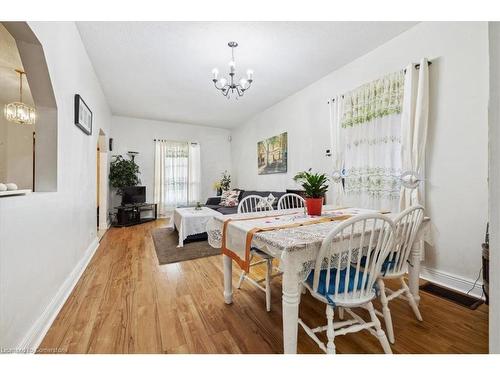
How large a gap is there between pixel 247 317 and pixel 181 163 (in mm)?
5190

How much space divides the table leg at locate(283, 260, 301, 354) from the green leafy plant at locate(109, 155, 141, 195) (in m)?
5.11

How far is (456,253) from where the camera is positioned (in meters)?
2.03

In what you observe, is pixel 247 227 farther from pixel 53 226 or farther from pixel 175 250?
pixel 175 250

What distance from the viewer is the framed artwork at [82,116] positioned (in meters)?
2.21

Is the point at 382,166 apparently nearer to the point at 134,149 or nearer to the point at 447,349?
Result: the point at 447,349

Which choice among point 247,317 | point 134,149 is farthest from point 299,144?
point 134,149

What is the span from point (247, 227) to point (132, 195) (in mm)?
4560

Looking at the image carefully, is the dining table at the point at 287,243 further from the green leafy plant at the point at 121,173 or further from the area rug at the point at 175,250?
the green leafy plant at the point at 121,173

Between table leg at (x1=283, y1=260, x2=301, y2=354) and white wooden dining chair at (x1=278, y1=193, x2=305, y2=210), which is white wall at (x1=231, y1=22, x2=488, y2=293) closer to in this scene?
white wooden dining chair at (x1=278, y1=193, x2=305, y2=210)

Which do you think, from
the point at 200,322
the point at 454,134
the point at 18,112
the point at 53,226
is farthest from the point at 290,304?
the point at 18,112

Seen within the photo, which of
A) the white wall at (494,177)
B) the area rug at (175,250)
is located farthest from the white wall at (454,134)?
the area rug at (175,250)

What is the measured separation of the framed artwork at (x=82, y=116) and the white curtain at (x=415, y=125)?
3.41 metres

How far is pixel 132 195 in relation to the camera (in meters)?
5.07

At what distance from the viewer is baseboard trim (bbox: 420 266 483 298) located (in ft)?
6.18
